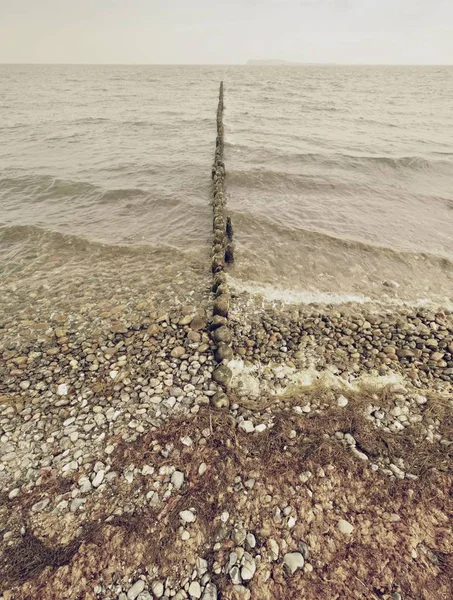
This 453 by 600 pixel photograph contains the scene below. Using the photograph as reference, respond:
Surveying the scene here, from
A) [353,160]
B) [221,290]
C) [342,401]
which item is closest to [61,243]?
[221,290]

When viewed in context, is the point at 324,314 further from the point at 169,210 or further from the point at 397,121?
the point at 397,121

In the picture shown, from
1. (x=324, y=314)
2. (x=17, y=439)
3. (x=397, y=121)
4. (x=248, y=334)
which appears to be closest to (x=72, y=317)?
(x=17, y=439)

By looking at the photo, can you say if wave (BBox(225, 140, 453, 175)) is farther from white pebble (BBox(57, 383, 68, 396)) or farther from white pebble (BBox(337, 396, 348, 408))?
white pebble (BBox(57, 383, 68, 396))

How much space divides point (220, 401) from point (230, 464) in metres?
1.13

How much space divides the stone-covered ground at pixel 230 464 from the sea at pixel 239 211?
7.45 ft

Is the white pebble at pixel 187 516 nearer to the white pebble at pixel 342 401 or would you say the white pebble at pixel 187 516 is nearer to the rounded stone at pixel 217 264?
the white pebble at pixel 342 401

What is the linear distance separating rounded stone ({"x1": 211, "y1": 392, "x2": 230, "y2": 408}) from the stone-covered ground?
0.07 metres

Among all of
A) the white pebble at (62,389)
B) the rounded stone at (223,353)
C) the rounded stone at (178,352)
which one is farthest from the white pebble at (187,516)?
the white pebble at (62,389)

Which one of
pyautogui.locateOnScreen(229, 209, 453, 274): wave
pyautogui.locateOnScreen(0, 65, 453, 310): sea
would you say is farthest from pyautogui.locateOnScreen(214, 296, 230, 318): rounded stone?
pyautogui.locateOnScreen(229, 209, 453, 274): wave

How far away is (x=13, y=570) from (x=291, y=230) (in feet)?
39.8

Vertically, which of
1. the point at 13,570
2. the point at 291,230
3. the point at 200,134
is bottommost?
the point at 13,570

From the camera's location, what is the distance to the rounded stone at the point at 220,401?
582 centimetres

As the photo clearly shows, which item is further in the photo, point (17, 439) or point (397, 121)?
point (397, 121)

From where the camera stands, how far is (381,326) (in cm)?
788
